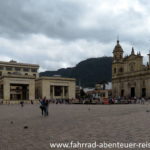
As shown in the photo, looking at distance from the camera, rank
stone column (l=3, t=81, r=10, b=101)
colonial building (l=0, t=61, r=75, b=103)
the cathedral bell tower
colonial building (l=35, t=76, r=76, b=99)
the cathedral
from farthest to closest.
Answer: the cathedral bell tower, colonial building (l=35, t=76, r=76, b=99), the cathedral, colonial building (l=0, t=61, r=75, b=103), stone column (l=3, t=81, r=10, b=101)

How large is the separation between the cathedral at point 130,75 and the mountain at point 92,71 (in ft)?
243

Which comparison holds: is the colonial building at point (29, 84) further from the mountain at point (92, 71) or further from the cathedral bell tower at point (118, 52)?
the mountain at point (92, 71)

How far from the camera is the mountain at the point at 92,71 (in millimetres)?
153375

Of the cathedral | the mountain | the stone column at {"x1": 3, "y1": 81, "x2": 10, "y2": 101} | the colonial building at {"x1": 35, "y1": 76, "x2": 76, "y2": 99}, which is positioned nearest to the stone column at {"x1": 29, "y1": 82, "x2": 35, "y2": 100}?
the colonial building at {"x1": 35, "y1": 76, "x2": 76, "y2": 99}

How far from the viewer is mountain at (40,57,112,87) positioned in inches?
6038

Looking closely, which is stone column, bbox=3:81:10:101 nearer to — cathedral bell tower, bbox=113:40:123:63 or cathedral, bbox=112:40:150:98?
cathedral, bbox=112:40:150:98

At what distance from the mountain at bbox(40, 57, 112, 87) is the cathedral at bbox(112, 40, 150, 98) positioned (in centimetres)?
7410

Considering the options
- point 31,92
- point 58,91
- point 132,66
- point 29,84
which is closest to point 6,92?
point 31,92

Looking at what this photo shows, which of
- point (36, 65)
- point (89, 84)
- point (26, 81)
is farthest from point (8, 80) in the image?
point (89, 84)

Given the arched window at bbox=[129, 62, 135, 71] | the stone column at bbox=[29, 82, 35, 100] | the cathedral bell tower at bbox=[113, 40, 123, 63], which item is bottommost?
the stone column at bbox=[29, 82, 35, 100]

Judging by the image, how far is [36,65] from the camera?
89.9m

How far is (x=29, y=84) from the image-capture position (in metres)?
65.9

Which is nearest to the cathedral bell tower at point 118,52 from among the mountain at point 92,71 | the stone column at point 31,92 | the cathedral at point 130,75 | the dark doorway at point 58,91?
the cathedral at point 130,75

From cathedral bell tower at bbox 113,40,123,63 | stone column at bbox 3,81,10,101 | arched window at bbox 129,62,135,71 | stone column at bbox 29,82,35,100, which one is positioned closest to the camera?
stone column at bbox 3,81,10,101
